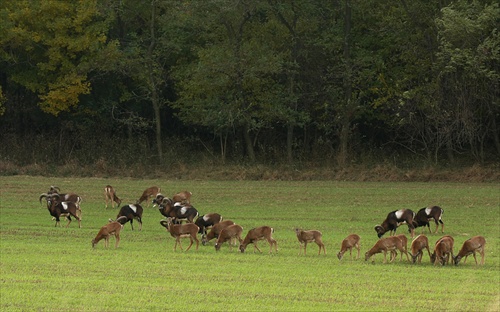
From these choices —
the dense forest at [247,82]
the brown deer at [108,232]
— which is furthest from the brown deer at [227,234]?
the dense forest at [247,82]

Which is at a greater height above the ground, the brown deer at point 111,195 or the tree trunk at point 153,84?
the tree trunk at point 153,84

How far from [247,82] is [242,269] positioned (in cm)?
3243

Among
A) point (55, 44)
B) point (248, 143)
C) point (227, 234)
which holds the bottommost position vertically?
point (227, 234)

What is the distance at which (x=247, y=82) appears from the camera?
51219mm

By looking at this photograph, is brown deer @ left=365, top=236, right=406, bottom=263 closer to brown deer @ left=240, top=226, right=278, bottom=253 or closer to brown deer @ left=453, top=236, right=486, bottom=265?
brown deer @ left=453, top=236, right=486, bottom=265

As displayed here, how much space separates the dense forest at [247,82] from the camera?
49.1 m

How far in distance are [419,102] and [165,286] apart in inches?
1315

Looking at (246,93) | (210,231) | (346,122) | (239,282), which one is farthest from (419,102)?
(239,282)

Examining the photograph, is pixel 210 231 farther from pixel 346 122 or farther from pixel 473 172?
pixel 346 122

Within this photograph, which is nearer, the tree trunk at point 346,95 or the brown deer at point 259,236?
the brown deer at point 259,236

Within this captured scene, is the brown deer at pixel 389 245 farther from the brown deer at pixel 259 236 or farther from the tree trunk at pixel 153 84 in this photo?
the tree trunk at pixel 153 84

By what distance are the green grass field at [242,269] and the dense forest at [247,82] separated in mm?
15757

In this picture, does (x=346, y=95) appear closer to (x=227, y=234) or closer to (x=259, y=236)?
(x=227, y=234)

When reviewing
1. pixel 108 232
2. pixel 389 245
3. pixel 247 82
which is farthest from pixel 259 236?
pixel 247 82
